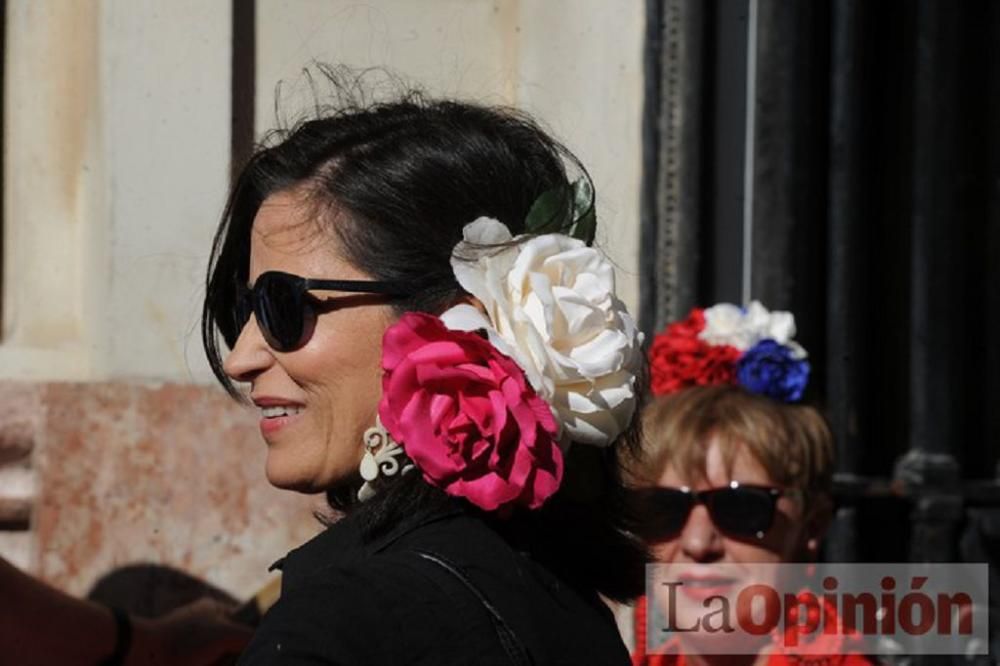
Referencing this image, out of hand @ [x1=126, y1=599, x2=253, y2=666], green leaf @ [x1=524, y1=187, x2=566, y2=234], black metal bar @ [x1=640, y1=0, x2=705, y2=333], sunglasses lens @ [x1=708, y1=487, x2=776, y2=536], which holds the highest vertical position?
black metal bar @ [x1=640, y1=0, x2=705, y2=333]

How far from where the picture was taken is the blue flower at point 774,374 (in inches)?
130

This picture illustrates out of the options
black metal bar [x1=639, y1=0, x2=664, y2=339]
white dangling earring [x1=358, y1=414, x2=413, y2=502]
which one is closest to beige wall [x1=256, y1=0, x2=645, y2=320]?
black metal bar [x1=639, y1=0, x2=664, y2=339]

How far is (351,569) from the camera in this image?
1.51 m

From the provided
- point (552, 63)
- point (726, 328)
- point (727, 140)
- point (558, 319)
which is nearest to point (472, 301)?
point (558, 319)

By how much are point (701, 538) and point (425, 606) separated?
1.70m

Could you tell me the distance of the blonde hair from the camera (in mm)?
3178

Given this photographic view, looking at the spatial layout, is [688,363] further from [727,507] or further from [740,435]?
[727,507]

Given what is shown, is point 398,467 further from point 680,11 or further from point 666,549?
point 680,11

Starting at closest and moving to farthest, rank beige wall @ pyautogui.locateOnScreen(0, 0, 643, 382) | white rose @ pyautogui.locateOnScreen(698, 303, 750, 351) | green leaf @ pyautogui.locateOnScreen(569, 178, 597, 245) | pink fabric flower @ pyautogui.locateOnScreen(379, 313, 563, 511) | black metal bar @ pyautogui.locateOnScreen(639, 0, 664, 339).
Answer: pink fabric flower @ pyautogui.locateOnScreen(379, 313, 563, 511) < green leaf @ pyautogui.locateOnScreen(569, 178, 597, 245) < beige wall @ pyautogui.locateOnScreen(0, 0, 643, 382) < white rose @ pyautogui.locateOnScreen(698, 303, 750, 351) < black metal bar @ pyautogui.locateOnScreen(639, 0, 664, 339)

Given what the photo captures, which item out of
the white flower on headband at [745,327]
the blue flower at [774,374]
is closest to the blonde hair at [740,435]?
the blue flower at [774,374]

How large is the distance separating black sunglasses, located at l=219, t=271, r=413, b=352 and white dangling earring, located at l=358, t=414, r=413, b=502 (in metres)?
0.12

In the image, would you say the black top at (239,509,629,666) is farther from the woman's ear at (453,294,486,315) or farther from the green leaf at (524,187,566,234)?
the green leaf at (524,187,566,234)

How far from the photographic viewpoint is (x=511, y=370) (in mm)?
1611

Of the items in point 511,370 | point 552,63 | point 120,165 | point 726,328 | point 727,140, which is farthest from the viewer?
point 727,140
